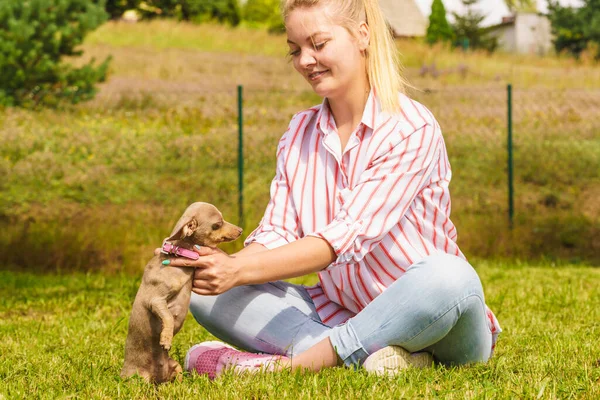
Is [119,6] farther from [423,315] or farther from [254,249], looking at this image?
[423,315]

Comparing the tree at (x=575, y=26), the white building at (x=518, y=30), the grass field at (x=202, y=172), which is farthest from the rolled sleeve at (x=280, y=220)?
the white building at (x=518, y=30)

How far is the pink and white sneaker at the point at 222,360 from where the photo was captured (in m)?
3.08

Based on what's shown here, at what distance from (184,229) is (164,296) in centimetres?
26

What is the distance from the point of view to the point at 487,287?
19.9 ft

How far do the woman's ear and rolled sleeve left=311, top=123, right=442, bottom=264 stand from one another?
42 centimetres

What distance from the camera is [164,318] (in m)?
2.72

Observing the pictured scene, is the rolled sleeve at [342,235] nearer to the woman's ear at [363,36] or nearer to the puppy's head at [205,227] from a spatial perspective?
the puppy's head at [205,227]

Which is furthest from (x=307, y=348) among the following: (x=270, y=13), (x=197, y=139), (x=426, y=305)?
(x=270, y=13)

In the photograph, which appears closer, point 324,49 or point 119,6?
point 324,49

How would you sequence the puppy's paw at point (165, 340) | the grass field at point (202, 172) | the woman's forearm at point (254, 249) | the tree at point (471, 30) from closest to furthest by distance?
the puppy's paw at point (165, 340)
the woman's forearm at point (254, 249)
the grass field at point (202, 172)
the tree at point (471, 30)

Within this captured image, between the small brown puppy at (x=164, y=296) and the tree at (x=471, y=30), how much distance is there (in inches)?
1092

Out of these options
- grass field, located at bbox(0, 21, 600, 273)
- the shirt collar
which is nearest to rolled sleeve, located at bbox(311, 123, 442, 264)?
the shirt collar

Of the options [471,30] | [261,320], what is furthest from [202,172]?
[471,30]

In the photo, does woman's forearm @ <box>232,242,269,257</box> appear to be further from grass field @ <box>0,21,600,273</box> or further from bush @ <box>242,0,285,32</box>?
bush @ <box>242,0,285,32</box>
